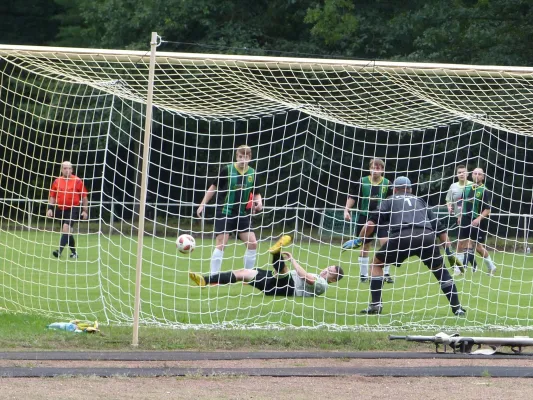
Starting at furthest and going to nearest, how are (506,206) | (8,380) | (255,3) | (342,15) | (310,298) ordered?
(255,3) < (342,15) < (506,206) < (310,298) < (8,380)

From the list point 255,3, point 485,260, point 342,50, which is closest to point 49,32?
point 255,3

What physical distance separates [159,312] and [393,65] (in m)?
3.57

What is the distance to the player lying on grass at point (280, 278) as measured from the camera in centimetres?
1131

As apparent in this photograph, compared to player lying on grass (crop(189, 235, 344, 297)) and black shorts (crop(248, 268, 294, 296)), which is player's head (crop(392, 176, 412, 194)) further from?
black shorts (crop(248, 268, 294, 296))

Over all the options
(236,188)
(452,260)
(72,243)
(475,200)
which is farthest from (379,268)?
(72,243)

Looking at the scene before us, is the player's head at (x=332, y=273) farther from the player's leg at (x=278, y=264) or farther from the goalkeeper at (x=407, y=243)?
the goalkeeper at (x=407, y=243)

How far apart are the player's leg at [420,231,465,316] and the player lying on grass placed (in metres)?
1.52

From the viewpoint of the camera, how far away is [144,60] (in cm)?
944

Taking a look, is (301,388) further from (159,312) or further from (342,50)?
(342,50)

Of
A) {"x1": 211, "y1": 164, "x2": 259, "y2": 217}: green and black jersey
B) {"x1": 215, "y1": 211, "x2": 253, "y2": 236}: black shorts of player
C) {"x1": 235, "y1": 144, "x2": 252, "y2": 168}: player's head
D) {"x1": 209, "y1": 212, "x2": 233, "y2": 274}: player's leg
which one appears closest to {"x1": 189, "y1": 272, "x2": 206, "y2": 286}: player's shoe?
{"x1": 209, "y1": 212, "x2": 233, "y2": 274}: player's leg

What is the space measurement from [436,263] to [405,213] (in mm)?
618

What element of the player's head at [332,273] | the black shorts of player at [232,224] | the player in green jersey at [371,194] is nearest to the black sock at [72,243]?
the black shorts of player at [232,224]

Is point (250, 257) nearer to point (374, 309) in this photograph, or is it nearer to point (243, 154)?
point (243, 154)

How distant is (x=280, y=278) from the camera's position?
11547 millimetres
